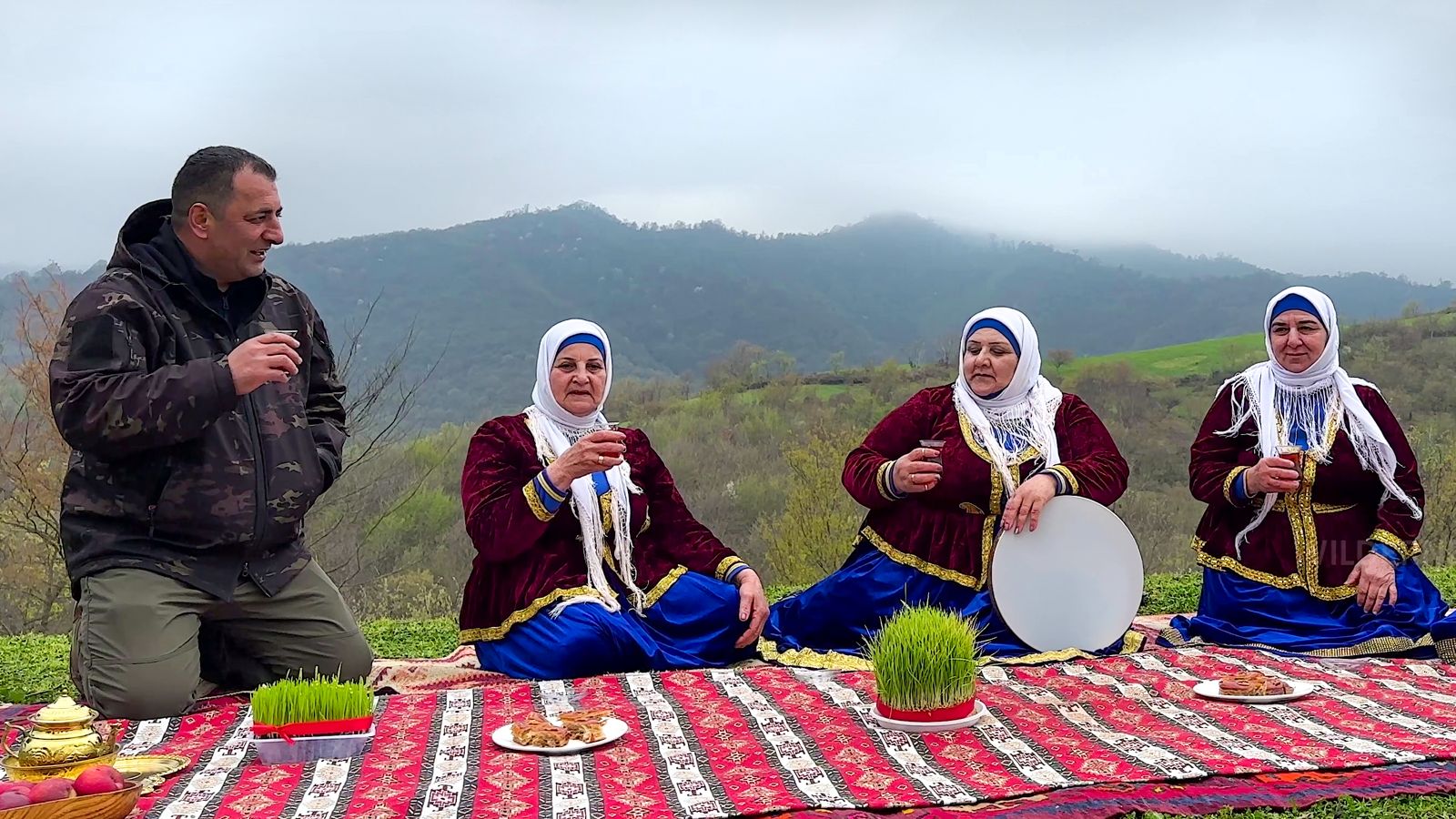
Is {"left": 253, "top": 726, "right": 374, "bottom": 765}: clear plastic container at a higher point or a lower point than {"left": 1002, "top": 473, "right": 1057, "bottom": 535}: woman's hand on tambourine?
lower

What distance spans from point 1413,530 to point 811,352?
35.7 metres

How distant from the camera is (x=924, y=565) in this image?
17.9 feet

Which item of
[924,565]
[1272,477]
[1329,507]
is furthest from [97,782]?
[1329,507]

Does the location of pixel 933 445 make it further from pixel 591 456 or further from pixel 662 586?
pixel 591 456

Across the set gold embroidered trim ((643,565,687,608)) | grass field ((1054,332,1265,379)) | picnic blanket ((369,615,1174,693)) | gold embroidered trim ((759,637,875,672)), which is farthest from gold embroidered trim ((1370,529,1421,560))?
grass field ((1054,332,1265,379))

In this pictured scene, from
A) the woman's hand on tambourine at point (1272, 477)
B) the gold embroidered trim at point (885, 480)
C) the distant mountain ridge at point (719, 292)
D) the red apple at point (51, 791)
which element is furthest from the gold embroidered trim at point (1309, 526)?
the distant mountain ridge at point (719, 292)

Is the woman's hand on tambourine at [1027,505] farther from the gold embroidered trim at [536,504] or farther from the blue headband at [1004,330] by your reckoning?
the gold embroidered trim at [536,504]

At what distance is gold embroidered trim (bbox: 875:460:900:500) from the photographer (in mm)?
5414

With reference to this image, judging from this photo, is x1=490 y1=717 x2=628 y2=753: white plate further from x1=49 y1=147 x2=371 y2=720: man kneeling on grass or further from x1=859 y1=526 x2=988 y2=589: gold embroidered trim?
x1=859 y1=526 x2=988 y2=589: gold embroidered trim

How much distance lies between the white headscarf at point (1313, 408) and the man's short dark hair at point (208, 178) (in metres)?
3.96

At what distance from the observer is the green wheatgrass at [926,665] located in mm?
3805

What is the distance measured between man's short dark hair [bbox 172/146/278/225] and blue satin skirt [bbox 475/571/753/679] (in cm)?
185

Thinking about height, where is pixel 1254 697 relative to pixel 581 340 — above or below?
below

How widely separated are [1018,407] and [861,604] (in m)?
1.02
